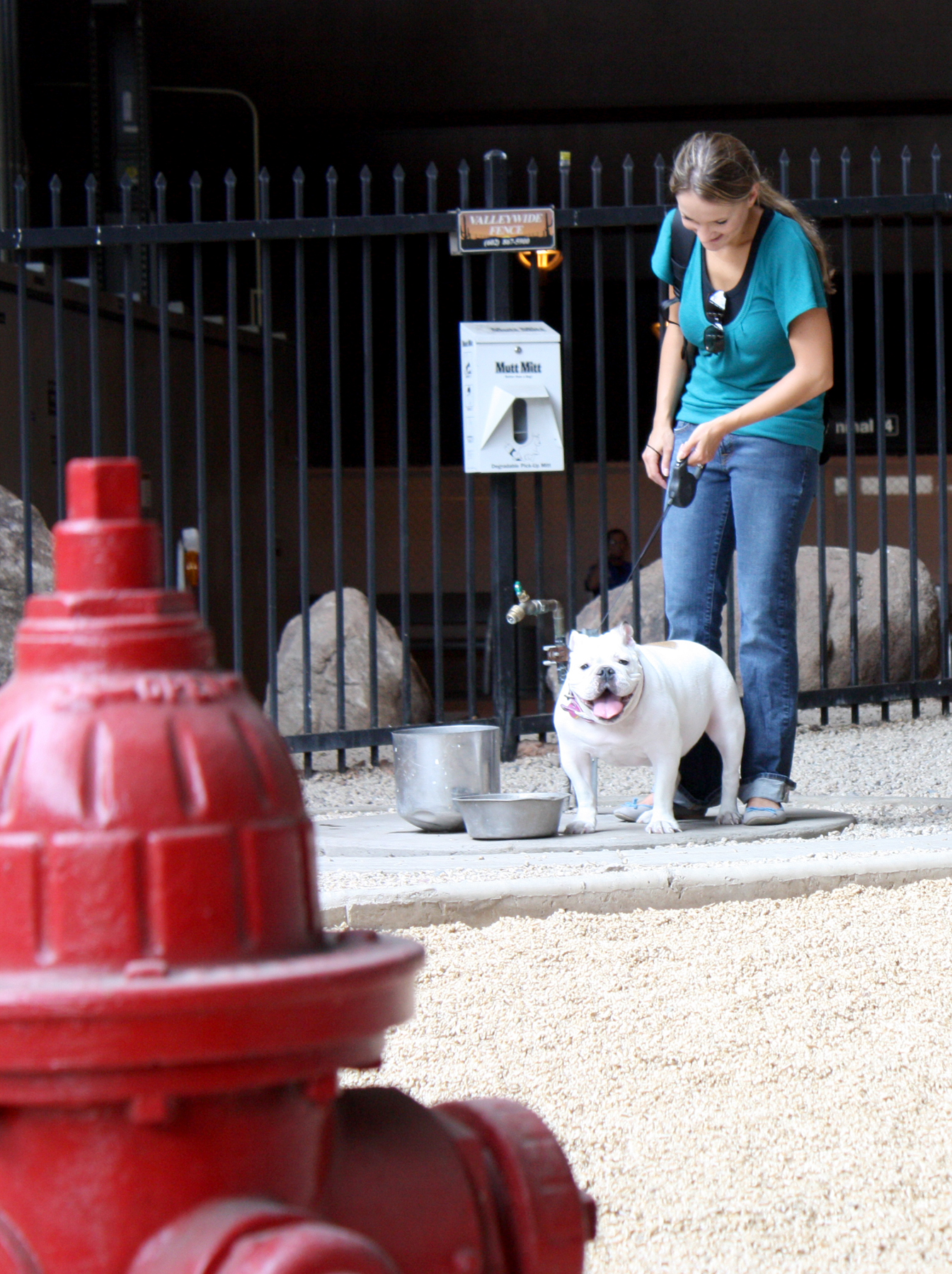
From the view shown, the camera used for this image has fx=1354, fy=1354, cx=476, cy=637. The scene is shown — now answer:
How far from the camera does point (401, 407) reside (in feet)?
19.2

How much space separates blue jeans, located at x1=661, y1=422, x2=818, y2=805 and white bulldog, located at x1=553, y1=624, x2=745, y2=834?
0.09 meters

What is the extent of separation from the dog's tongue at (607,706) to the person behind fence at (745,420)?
480 millimetres

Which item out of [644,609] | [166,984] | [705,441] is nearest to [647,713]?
[705,441]

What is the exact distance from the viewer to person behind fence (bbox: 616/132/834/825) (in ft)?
11.1

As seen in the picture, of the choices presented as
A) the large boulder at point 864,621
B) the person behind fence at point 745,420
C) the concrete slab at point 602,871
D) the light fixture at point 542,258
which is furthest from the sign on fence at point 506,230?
the concrete slab at point 602,871

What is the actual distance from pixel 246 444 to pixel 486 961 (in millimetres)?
10076

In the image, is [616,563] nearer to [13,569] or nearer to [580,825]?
[13,569]

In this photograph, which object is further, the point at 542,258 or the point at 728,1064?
the point at 542,258

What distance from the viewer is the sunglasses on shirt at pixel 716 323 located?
3.53m

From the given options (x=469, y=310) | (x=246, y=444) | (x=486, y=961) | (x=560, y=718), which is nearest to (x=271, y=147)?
(x=246, y=444)

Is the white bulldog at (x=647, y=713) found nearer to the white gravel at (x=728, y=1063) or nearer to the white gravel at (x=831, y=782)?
the white gravel at (x=831, y=782)

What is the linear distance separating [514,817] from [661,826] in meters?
0.38

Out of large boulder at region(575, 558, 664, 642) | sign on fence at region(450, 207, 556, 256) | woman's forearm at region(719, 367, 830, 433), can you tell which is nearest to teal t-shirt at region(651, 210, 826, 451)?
woman's forearm at region(719, 367, 830, 433)

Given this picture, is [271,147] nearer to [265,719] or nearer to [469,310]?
[469,310]
